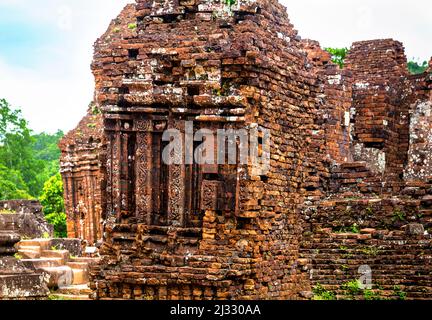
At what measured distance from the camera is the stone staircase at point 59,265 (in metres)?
16.3

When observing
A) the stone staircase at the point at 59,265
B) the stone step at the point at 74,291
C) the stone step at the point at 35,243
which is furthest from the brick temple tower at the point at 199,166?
the stone step at the point at 35,243

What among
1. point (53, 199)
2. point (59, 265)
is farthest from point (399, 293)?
point (53, 199)

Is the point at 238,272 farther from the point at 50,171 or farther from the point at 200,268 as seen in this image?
the point at 50,171

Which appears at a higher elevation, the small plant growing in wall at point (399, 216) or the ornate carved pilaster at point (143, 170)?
the ornate carved pilaster at point (143, 170)

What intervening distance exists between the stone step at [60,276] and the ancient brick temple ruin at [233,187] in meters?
1.86

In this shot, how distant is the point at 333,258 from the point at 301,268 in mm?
528

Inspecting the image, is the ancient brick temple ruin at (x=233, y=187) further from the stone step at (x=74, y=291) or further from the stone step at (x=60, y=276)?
the stone step at (x=60, y=276)

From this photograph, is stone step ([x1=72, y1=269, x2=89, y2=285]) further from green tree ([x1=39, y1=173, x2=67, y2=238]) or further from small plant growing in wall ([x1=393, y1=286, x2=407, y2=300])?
green tree ([x1=39, y1=173, x2=67, y2=238])

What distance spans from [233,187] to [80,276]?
488cm

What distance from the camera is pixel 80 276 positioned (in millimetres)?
17719

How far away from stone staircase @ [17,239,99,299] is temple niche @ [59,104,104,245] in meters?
8.08

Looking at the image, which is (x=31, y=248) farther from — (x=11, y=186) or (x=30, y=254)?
(x=11, y=186)

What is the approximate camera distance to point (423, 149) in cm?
1902

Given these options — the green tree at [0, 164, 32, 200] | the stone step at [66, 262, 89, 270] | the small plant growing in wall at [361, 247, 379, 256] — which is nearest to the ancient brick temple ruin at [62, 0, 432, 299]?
the small plant growing in wall at [361, 247, 379, 256]
